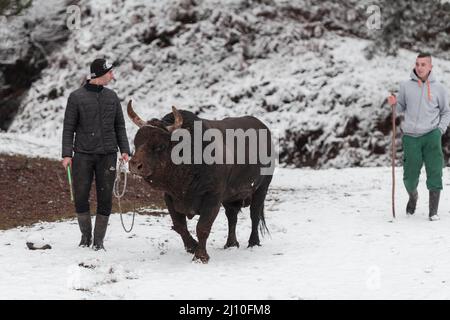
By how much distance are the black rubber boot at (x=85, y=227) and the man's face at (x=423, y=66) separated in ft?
17.9

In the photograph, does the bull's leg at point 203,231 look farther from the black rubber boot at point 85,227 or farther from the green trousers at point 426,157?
the green trousers at point 426,157

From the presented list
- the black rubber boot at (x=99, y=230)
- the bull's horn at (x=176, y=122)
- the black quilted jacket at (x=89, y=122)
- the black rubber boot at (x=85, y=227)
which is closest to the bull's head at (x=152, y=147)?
the bull's horn at (x=176, y=122)

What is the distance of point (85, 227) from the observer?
332 inches

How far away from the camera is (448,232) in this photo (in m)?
9.07

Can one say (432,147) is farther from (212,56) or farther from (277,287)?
(212,56)

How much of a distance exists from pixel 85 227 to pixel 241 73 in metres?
14.4

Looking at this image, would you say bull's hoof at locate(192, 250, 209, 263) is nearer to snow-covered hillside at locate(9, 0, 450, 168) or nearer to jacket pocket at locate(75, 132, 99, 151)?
jacket pocket at locate(75, 132, 99, 151)

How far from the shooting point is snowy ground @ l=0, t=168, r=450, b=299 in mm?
6270

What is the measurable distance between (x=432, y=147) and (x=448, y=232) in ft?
5.13

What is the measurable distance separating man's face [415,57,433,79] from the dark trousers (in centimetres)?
493

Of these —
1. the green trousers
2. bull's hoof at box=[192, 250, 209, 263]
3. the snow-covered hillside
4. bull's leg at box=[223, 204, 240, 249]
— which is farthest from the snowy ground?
the snow-covered hillside

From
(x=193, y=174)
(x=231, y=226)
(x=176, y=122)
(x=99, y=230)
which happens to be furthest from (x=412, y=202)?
(x=99, y=230)
